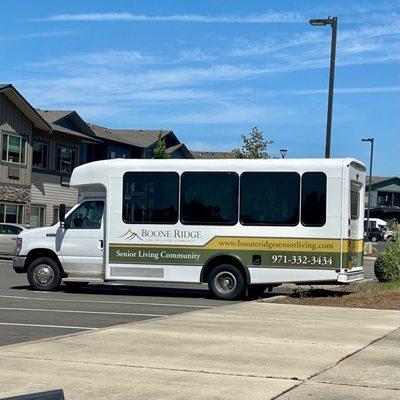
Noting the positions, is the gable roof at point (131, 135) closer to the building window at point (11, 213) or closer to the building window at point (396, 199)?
the building window at point (11, 213)

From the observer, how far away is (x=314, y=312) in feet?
45.7

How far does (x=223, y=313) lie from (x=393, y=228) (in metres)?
8.87

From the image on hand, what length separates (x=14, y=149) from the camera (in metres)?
39.3

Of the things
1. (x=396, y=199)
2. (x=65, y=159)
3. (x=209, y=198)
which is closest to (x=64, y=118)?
(x=65, y=159)

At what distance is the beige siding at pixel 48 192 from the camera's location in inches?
1626

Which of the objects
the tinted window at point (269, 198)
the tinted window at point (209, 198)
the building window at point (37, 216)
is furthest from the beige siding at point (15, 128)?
the tinted window at point (269, 198)

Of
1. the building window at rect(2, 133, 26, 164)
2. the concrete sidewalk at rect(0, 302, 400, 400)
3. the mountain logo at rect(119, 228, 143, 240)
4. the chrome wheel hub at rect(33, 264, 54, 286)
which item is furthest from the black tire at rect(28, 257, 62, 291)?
the building window at rect(2, 133, 26, 164)

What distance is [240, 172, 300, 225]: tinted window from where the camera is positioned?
16016 mm

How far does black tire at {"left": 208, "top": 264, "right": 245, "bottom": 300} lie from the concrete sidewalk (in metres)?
4.04

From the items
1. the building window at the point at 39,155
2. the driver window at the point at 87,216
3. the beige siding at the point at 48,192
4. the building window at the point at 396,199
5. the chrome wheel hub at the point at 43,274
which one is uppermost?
the building window at the point at 396,199

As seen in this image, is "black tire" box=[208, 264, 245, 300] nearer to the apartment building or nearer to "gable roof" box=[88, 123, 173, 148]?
the apartment building

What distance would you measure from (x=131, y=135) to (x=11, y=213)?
19.7m

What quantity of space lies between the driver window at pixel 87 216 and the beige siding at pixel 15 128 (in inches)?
879

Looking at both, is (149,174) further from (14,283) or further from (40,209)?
(40,209)
